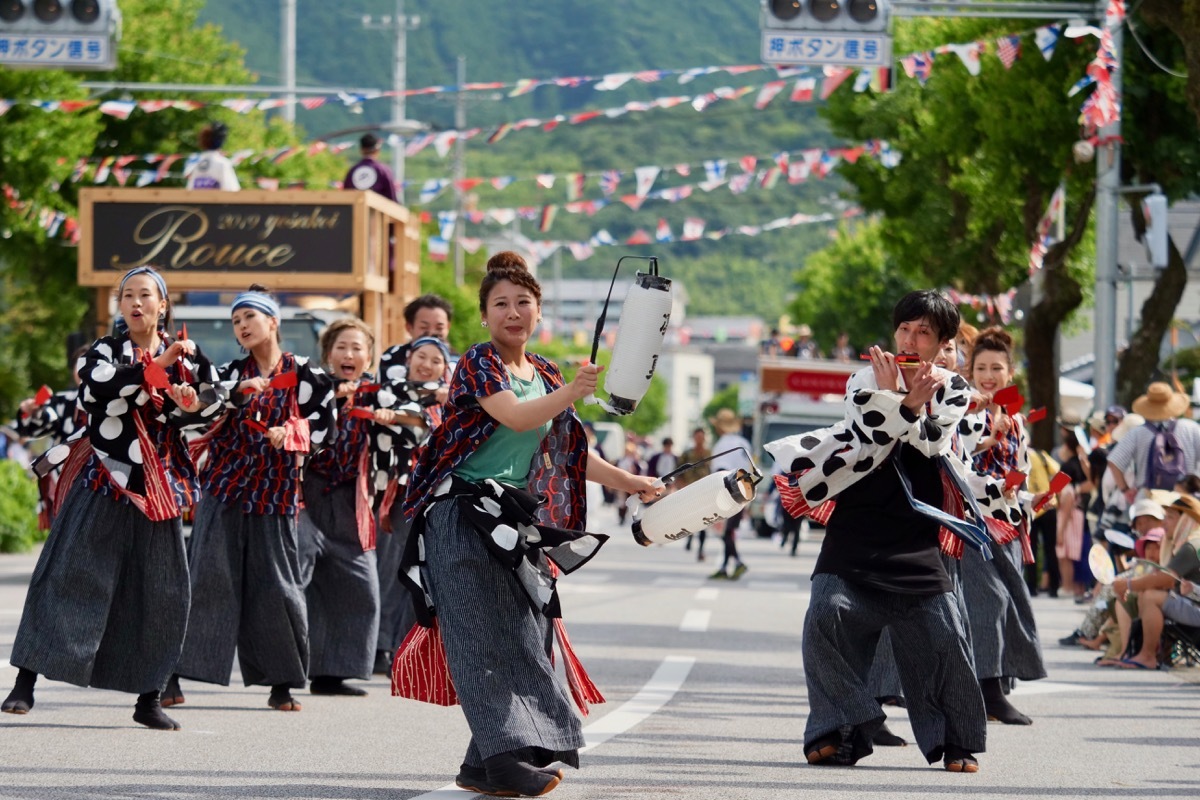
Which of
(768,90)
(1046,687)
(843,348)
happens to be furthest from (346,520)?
(843,348)

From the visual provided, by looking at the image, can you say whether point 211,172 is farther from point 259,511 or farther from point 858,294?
point 858,294

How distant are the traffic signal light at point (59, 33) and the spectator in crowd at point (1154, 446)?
9192mm

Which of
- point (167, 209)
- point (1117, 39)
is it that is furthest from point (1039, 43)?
point (167, 209)

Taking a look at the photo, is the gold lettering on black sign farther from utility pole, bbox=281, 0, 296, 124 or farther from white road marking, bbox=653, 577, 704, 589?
utility pole, bbox=281, 0, 296, 124

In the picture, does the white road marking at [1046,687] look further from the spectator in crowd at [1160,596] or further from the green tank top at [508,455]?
the green tank top at [508,455]

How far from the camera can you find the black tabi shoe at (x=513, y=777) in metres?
6.43

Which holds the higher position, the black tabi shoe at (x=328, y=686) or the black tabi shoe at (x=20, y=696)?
the black tabi shoe at (x=20, y=696)

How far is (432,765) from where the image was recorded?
24.8ft

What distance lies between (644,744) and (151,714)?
2010mm

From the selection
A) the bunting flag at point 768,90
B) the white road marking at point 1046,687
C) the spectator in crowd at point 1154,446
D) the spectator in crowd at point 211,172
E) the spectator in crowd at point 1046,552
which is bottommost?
the spectator in crowd at point 1046,552

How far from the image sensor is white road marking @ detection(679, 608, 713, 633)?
600 inches

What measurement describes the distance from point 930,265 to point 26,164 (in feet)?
47.7

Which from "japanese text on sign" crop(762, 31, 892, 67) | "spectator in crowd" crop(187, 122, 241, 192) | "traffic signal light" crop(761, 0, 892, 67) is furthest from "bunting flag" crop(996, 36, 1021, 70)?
"spectator in crowd" crop(187, 122, 241, 192)

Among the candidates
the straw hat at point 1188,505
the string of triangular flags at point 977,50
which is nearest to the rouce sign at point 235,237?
the string of triangular flags at point 977,50
